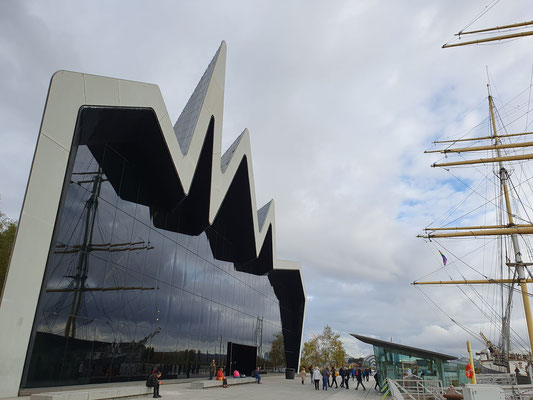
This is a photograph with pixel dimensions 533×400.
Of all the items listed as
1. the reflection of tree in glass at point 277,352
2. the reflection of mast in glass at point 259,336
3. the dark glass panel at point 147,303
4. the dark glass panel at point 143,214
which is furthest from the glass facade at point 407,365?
the dark glass panel at point 143,214

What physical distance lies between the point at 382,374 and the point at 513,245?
27454 mm

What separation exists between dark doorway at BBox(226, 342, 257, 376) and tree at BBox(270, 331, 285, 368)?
14.8 ft

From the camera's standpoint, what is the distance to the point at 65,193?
12.1 metres

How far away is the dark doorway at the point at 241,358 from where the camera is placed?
26.0 metres

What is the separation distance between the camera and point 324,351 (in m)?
61.3

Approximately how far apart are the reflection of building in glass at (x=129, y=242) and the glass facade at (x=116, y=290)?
0.05 meters

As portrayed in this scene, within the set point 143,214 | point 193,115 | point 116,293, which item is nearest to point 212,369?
point 116,293

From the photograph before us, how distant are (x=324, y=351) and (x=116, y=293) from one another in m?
53.0

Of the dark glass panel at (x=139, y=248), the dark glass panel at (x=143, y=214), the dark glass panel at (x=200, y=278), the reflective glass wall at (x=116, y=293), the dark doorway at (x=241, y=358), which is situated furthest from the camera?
the dark doorway at (x=241, y=358)

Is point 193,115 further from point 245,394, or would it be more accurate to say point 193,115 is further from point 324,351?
point 324,351

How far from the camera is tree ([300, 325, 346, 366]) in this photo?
60.8 meters

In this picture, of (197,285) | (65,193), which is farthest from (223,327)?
(65,193)

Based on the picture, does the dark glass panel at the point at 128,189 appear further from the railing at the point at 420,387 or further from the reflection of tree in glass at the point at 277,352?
the reflection of tree in glass at the point at 277,352

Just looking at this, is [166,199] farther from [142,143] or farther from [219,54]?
[219,54]
